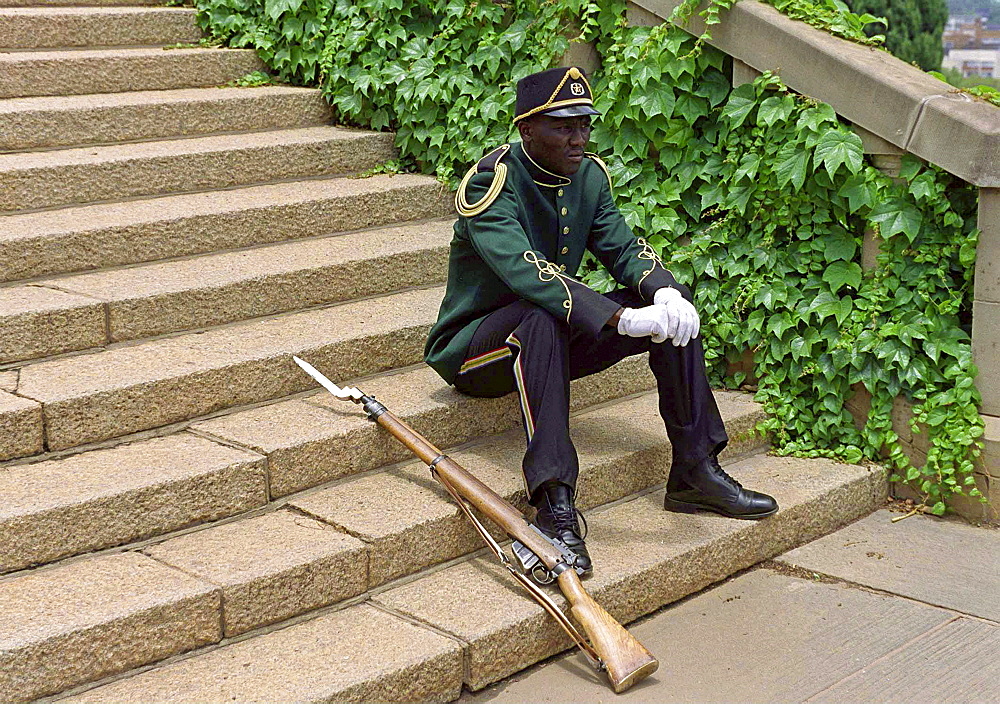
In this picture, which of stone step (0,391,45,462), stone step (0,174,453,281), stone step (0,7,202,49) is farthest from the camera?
stone step (0,7,202,49)

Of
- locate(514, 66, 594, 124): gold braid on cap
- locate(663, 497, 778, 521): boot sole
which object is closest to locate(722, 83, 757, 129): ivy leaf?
locate(514, 66, 594, 124): gold braid on cap

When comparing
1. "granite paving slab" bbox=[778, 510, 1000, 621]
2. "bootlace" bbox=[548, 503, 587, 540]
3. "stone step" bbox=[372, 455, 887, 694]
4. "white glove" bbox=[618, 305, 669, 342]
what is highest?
"white glove" bbox=[618, 305, 669, 342]

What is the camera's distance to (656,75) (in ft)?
15.1

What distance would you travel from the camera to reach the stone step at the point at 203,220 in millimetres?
4211

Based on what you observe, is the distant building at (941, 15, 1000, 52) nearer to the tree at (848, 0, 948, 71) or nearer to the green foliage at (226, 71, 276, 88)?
the tree at (848, 0, 948, 71)

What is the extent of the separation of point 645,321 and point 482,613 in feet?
3.23

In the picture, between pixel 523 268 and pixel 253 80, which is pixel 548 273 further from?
pixel 253 80

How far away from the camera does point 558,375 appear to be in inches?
136

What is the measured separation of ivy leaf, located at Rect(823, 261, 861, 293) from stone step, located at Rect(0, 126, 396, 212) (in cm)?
232

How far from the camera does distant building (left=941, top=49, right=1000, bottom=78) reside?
103ft

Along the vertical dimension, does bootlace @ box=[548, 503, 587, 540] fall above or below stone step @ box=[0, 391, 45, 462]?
below

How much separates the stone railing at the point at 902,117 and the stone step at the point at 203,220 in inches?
63.8

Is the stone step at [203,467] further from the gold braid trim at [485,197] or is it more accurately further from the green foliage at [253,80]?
the green foliage at [253,80]

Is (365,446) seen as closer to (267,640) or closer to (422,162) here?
(267,640)
